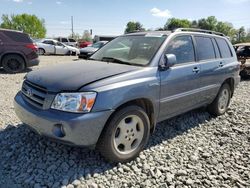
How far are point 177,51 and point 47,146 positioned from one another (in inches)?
96.4

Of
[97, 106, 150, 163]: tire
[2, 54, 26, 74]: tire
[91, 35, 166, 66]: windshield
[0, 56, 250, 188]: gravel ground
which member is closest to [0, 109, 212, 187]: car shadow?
[0, 56, 250, 188]: gravel ground

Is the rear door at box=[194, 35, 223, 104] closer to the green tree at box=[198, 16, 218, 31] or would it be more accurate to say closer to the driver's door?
the driver's door

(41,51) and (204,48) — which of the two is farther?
(41,51)

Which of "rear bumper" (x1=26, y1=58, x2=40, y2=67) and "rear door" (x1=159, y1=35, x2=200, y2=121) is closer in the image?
"rear door" (x1=159, y1=35, x2=200, y2=121)

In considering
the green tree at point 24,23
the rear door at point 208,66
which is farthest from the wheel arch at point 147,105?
the green tree at point 24,23

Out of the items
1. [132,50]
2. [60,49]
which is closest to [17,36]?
[132,50]

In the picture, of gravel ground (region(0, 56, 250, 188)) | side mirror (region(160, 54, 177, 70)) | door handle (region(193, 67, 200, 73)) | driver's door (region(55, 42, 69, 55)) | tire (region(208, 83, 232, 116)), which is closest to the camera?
gravel ground (region(0, 56, 250, 188))

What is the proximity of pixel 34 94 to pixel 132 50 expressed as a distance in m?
1.68

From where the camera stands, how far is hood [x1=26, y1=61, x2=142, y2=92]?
293 cm

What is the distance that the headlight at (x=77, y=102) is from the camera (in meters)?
2.80

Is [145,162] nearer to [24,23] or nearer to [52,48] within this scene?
[52,48]

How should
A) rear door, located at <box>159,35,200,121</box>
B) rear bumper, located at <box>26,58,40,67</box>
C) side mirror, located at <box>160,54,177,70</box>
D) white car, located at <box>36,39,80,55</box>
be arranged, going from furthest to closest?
white car, located at <box>36,39,80,55</box> < rear bumper, located at <box>26,58,40,67</box> < rear door, located at <box>159,35,200,121</box> < side mirror, located at <box>160,54,177,70</box>

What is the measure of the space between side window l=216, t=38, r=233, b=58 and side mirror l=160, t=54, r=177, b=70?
217cm

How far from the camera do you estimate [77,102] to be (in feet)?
9.21
